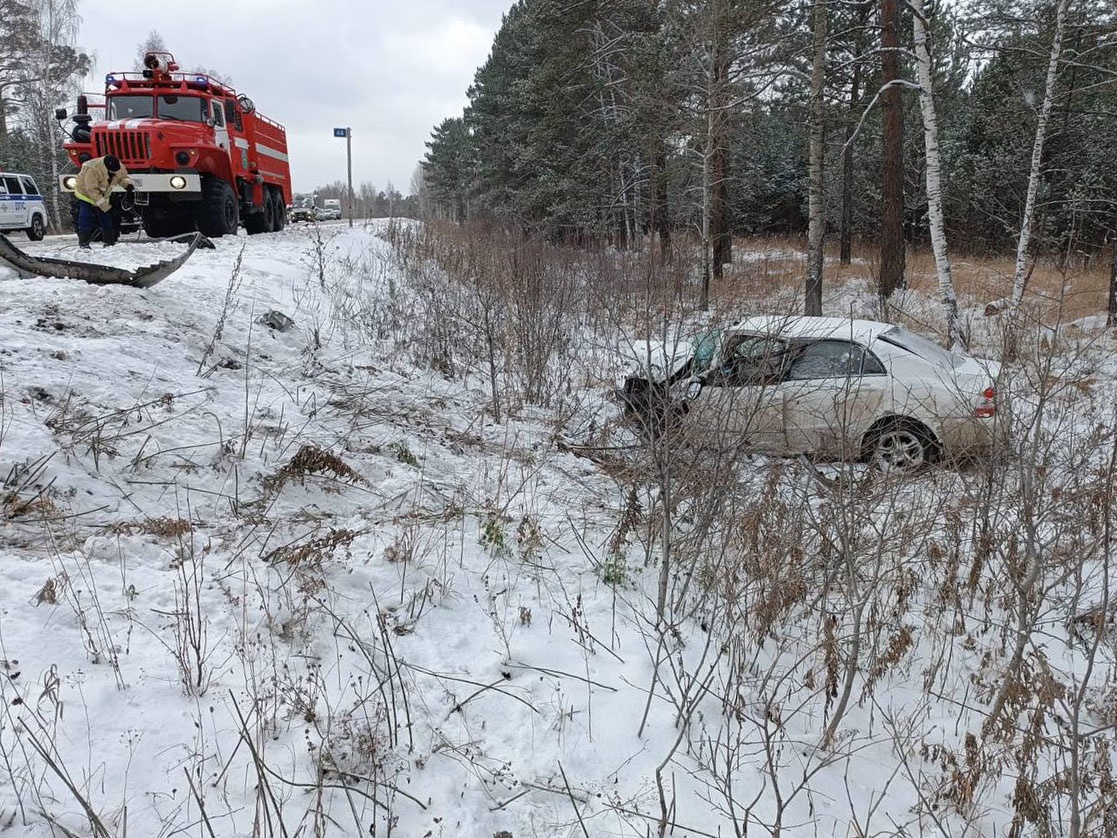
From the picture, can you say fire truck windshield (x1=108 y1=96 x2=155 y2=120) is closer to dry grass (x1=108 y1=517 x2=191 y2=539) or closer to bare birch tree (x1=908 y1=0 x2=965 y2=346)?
dry grass (x1=108 y1=517 x2=191 y2=539)

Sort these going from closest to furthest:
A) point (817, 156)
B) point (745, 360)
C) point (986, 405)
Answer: point (745, 360) → point (986, 405) → point (817, 156)

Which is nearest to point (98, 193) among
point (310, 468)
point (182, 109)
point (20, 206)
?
point (182, 109)

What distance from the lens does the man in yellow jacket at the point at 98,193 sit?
9.27 m

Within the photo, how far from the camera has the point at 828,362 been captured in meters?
5.82

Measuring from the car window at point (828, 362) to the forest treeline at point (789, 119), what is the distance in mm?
2146

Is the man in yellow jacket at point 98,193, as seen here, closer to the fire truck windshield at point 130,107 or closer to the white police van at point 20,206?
the fire truck windshield at point 130,107

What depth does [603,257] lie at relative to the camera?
12.4m

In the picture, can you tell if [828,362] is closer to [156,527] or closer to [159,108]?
[156,527]

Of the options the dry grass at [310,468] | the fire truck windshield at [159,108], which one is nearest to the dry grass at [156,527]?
the dry grass at [310,468]

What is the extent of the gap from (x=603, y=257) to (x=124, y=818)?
11.5 m

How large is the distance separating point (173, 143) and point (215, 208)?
120 centimetres

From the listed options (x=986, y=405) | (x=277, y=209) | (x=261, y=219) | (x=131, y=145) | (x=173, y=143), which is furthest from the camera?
(x=277, y=209)

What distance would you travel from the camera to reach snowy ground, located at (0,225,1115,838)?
2.25 meters

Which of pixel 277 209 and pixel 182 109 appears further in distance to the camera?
pixel 277 209
